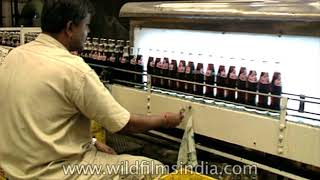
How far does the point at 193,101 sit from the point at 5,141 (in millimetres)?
808

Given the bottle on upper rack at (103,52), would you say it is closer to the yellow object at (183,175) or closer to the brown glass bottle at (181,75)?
the brown glass bottle at (181,75)

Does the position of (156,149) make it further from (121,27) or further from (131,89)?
(121,27)

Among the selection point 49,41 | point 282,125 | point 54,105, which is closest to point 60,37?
point 49,41

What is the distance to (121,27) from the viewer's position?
2996mm

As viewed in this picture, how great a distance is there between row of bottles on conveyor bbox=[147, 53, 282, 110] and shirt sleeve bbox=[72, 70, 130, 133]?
0.40 meters

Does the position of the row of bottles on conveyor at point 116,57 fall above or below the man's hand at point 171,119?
above

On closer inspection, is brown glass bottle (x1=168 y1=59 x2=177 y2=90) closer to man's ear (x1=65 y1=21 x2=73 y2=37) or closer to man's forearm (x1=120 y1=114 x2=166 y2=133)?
man's forearm (x1=120 y1=114 x2=166 y2=133)

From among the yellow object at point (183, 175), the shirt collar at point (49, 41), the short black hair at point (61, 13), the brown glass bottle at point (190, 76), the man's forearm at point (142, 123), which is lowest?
the yellow object at point (183, 175)

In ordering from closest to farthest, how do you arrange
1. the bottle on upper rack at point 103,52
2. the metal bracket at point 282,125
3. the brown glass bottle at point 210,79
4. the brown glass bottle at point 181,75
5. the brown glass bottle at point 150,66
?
the metal bracket at point 282,125 → the brown glass bottle at point 210,79 → the brown glass bottle at point 181,75 → the brown glass bottle at point 150,66 → the bottle on upper rack at point 103,52

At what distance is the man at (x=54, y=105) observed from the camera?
1.50m

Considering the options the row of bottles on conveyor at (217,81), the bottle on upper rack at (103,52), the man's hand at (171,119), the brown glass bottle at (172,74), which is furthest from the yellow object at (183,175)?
the bottle on upper rack at (103,52)

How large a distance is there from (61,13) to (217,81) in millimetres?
730

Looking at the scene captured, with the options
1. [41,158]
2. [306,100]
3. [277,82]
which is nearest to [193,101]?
[277,82]

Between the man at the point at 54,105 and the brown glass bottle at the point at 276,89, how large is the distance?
48cm
